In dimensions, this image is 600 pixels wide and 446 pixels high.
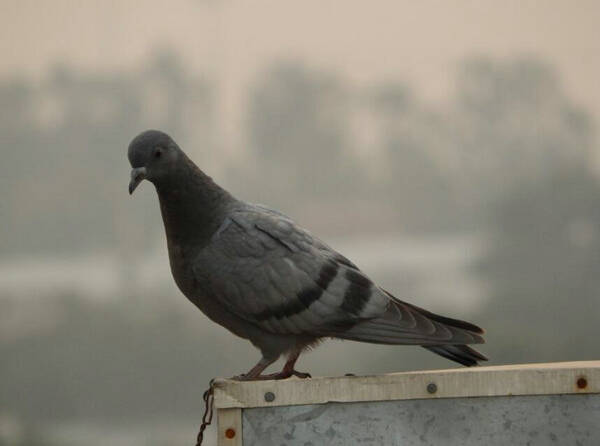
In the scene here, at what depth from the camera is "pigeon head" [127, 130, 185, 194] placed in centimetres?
319

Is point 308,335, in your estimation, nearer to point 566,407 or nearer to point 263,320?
point 263,320

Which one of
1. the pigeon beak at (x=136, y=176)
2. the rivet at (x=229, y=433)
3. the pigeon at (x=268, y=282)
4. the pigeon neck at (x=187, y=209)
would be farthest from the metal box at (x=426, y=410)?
the pigeon beak at (x=136, y=176)

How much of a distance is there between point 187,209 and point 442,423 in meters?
1.26

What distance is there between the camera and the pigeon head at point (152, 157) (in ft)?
10.5

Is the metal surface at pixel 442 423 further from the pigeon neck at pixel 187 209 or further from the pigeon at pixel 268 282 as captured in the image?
the pigeon neck at pixel 187 209

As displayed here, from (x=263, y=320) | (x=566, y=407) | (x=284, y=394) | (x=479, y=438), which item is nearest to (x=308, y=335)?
(x=263, y=320)

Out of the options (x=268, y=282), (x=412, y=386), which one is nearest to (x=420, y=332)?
(x=412, y=386)

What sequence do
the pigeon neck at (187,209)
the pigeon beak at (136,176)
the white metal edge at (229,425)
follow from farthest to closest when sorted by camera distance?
1. the pigeon neck at (187,209)
2. the pigeon beak at (136,176)
3. the white metal edge at (229,425)

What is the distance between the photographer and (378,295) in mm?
3258

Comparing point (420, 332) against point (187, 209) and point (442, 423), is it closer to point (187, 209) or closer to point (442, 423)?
point (442, 423)

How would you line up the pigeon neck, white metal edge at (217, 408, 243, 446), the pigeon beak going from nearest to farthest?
white metal edge at (217, 408, 243, 446) < the pigeon beak < the pigeon neck

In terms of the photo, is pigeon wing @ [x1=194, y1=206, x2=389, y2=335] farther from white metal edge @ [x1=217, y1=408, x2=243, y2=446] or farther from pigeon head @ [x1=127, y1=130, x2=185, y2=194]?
white metal edge @ [x1=217, y1=408, x2=243, y2=446]

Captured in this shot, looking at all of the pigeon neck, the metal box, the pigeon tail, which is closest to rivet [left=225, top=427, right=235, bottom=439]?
the metal box

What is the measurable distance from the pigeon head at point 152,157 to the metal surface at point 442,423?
99 centimetres
